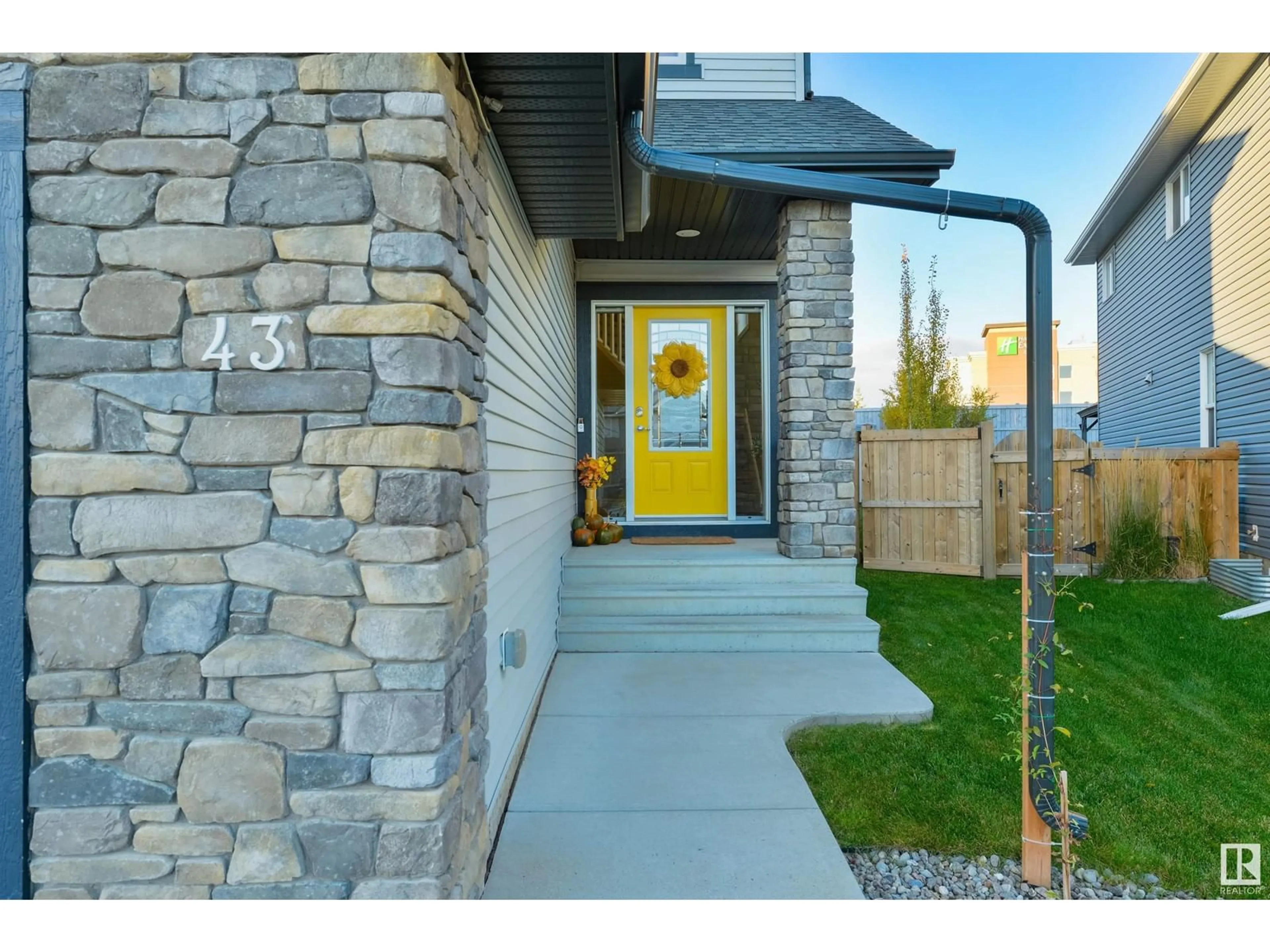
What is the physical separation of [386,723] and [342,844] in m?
0.30

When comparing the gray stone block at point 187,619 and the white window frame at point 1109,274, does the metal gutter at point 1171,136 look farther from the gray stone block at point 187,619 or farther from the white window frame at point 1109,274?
the gray stone block at point 187,619

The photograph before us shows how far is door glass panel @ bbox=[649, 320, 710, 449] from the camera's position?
6.51 m

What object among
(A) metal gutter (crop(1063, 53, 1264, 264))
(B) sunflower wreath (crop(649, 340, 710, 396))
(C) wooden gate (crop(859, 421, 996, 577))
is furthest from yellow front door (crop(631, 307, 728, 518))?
(A) metal gutter (crop(1063, 53, 1264, 264))

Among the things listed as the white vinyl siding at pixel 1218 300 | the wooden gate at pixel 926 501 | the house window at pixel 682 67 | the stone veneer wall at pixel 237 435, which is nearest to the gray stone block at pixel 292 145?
the stone veneer wall at pixel 237 435

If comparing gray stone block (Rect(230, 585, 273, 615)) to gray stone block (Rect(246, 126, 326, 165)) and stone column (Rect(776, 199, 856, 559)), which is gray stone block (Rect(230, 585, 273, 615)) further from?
stone column (Rect(776, 199, 856, 559))

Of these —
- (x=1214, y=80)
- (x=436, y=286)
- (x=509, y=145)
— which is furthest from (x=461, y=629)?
(x=1214, y=80)

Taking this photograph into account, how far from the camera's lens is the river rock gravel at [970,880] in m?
2.21

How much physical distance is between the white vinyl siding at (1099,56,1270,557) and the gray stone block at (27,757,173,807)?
8.41 m

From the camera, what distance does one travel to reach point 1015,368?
25.8 meters

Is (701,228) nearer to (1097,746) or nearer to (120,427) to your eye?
(1097,746)

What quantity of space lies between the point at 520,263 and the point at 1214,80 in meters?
8.43

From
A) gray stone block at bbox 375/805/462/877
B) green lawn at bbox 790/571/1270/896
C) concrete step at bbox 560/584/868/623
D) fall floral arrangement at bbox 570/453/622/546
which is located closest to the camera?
gray stone block at bbox 375/805/462/877

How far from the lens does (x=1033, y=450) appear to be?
2311mm

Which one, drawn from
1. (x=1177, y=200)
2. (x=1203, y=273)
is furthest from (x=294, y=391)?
(x=1177, y=200)
